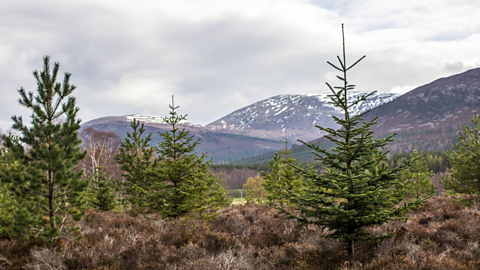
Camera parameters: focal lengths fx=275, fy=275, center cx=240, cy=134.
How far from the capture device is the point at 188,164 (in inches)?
416

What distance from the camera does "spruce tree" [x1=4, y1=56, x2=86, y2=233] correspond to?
7051mm

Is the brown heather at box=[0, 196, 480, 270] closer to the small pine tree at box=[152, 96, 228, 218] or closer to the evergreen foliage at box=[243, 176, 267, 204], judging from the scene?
the small pine tree at box=[152, 96, 228, 218]

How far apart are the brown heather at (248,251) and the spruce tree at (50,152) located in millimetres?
1069

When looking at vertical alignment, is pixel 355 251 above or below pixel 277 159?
below

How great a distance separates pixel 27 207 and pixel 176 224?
4.24 meters

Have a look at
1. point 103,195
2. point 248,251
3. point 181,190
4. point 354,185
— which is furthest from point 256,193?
point 354,185

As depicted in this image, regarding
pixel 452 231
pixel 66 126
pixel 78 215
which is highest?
pixel 66 126

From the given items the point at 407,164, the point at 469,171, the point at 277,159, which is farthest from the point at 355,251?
the point at 277,159

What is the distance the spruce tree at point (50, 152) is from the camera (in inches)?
278

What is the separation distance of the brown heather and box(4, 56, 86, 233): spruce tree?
3.51 feet

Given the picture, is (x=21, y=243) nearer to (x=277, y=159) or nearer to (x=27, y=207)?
(x=27, y=207)

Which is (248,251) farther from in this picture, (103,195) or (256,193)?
(256,193)

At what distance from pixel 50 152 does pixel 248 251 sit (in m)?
5.55

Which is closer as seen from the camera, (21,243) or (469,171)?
(21,243)
